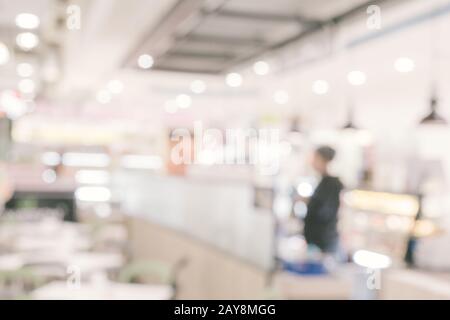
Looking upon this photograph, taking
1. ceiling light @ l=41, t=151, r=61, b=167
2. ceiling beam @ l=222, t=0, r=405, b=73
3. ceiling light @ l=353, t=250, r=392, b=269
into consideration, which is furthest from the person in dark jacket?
ceiling light @ l=41, t=151, r=61, b=167

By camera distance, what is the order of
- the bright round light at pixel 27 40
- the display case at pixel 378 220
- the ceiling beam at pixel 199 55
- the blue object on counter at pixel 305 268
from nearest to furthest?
the blue object on counter at pixel 305 268, the bright round light at pixel 27 40, the ceiling beam at pixel 199 55, the display case at pixel 378 220

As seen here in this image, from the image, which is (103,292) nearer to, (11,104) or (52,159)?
(11,104)

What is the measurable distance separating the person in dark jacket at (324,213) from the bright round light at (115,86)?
585 centimetres

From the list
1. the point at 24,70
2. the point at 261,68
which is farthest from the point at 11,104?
the point at 261,68

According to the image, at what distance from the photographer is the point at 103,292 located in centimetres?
434

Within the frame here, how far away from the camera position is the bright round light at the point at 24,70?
390 inches

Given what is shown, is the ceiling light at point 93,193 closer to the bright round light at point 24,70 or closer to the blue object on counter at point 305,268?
the bright round light at point 24,70

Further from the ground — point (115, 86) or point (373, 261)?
point (115, 86)

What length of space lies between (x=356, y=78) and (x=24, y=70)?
5870 millimetres

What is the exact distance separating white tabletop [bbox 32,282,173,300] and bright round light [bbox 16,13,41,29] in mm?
3074

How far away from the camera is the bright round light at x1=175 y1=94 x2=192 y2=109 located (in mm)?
12078

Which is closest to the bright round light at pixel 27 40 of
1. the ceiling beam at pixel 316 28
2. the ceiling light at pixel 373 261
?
the ceiling beam at pixel 316 28

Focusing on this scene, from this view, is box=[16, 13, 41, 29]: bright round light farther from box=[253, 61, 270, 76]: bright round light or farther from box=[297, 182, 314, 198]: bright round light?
Result: box=[297, 182, 314, 198]: bright round light
